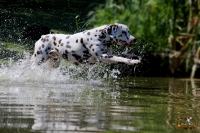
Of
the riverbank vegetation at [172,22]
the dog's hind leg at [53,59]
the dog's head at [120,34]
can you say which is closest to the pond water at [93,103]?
the dog's hind leg at [53,59]

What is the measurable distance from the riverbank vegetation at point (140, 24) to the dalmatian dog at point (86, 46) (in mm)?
188

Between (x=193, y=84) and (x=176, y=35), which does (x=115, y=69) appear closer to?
(x=193, y=84)

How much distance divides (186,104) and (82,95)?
50.1 inches

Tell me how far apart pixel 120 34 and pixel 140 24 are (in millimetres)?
3943

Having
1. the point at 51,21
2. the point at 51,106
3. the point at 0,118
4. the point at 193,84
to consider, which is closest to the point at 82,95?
the point at 51,106

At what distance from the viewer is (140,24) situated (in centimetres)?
530

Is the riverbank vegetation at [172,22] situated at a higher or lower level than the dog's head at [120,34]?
lower

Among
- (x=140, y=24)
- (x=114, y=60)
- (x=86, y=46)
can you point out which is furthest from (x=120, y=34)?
(x=140, y=24)

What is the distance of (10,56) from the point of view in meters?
10.9

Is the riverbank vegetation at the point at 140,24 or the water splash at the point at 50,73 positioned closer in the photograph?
the riverbank vegetation at the point at 140,24

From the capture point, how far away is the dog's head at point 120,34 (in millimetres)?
9195

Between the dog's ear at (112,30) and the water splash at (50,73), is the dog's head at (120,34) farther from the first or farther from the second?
the water splash at (50,73)

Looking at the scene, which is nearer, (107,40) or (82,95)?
(82,95)

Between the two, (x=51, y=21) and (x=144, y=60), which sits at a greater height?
(x=51, y=21)
